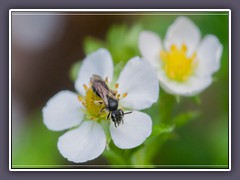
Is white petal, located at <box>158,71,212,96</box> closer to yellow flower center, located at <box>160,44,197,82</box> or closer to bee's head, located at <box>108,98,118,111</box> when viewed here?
yellow flower center, located at <box>160,44,197,82</box>

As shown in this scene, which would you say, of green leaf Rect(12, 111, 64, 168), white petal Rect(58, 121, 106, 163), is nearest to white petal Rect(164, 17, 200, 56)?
white petal Rect(58, 121, 106, 163)

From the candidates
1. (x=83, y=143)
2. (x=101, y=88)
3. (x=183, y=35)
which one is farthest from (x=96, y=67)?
(x=183, y=35)

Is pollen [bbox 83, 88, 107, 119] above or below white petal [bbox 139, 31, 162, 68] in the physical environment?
below

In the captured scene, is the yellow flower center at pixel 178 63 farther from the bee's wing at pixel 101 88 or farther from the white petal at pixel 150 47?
the bee's wing at pixel 101 88

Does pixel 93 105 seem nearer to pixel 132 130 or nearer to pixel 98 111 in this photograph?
pixel 98 111

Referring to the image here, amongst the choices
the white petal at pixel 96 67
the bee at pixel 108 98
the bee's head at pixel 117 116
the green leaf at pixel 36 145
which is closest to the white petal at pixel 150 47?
the white petal at pixel 96 67

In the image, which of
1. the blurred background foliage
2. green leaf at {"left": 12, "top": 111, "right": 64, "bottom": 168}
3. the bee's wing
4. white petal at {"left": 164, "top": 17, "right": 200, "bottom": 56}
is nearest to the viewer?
the bee's wing
